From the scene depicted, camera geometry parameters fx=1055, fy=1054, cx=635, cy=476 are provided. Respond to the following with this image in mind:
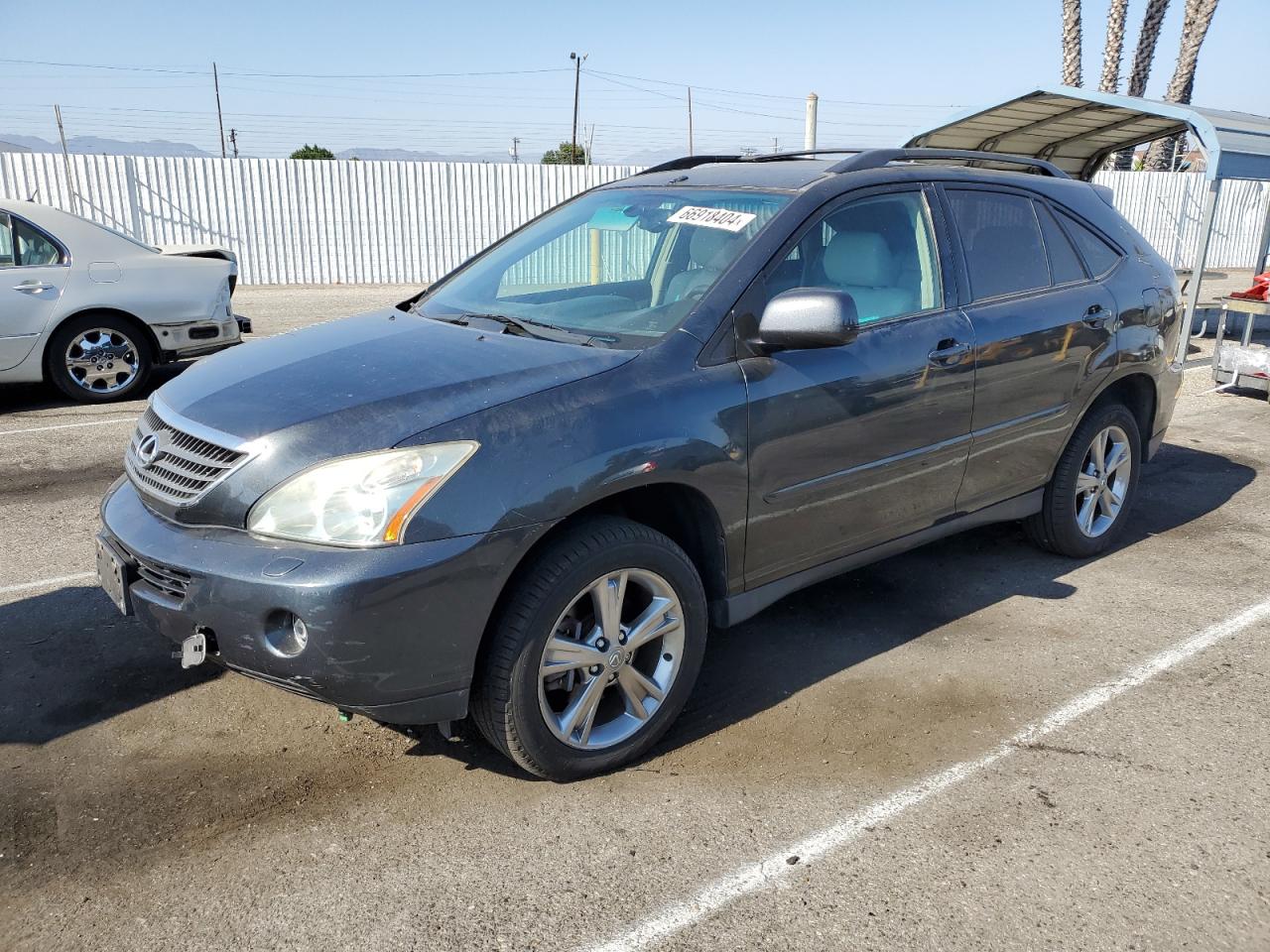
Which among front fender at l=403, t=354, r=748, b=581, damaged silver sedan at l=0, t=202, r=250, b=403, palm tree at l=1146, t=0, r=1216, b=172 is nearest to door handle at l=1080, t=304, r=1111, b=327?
front fender at l=403, t=354, r=748, b=581

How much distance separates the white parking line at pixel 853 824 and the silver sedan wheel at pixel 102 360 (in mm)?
7604

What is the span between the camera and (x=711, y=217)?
394cm

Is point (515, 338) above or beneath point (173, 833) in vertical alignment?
above

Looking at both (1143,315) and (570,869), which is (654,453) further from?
(1143,315)

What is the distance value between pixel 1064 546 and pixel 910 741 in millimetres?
2059

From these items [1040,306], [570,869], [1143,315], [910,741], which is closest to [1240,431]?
[1143,315]

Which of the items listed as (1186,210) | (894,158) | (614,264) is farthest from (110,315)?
(1186,210)

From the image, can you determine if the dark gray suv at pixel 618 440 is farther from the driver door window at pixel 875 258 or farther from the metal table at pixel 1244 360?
the metal table at pixel 1244 360

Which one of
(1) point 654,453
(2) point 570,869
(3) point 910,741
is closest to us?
(2) point 570,869

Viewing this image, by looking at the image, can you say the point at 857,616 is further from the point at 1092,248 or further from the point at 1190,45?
the point at 1190,45

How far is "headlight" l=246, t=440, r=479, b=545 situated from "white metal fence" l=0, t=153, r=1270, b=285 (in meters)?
17.8

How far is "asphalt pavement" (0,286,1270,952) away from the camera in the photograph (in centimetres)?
266

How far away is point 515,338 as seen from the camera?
3.59m

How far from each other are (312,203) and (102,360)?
12168 mm
